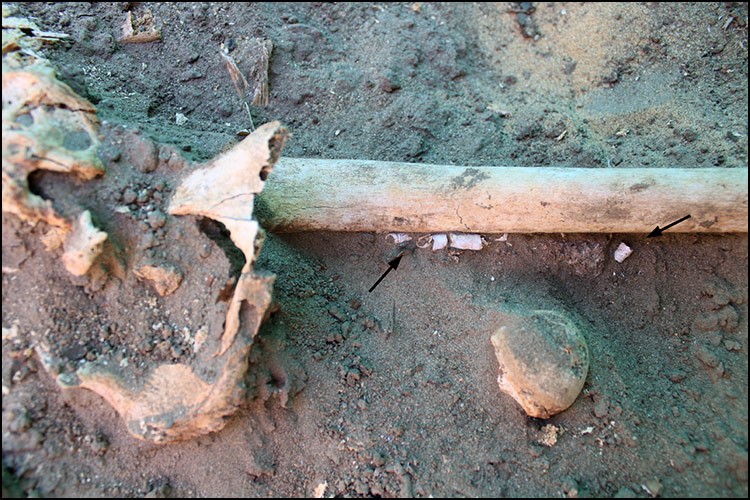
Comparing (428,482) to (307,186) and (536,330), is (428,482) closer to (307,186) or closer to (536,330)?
(536,330)

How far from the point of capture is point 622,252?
2920mm

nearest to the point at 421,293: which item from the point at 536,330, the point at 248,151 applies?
the point at 536,330

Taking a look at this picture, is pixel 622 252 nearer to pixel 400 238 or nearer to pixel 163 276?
pixel 400 238

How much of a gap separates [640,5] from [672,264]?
193 cm

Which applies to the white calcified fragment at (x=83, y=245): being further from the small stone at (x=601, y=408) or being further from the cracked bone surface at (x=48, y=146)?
the small stone at (x=601, y=408)

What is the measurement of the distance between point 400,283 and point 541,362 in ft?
2.62

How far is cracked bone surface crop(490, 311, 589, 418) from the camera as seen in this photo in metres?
2.46

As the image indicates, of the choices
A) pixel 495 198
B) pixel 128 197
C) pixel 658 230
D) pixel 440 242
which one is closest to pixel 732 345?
pixel 658 230

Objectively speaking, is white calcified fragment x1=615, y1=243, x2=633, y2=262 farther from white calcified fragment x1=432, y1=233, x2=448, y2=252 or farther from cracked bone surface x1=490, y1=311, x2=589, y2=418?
white calcified fragment x1=432, y1=233, x2=448, y2=252

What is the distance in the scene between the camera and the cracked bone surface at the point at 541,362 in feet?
8.07

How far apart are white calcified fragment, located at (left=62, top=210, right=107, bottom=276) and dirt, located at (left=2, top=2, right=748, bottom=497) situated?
0.32ft

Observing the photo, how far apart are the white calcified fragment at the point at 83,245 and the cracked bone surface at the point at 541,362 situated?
1681mm

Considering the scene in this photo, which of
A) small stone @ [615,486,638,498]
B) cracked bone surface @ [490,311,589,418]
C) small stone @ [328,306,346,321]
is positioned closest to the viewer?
small stone @ [615,486,638,498]

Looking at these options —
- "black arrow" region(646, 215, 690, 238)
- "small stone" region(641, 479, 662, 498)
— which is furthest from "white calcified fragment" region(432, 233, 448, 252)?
"small stone" region(641, 479, 662, 498)
